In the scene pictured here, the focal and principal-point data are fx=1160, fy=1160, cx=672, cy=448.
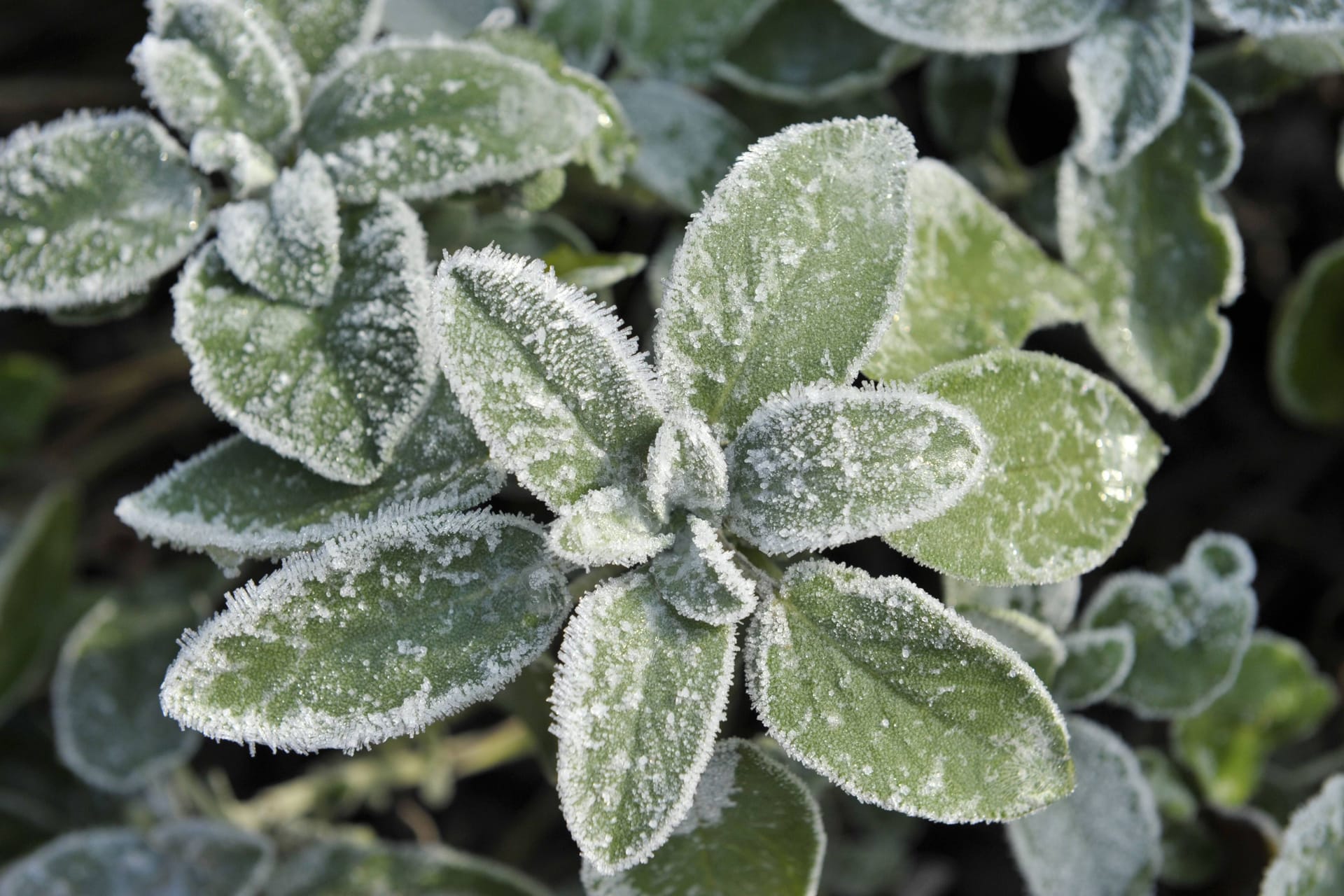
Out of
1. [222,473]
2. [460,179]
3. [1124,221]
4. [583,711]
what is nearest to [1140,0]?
[1124,221]

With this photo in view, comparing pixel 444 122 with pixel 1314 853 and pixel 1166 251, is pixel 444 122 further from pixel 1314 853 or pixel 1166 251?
pixel 1314 853

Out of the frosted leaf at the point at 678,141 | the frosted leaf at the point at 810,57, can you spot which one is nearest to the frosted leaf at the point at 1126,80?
the frosted leaf at the point at 810,57

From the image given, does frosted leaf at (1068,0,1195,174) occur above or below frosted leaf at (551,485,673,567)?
above

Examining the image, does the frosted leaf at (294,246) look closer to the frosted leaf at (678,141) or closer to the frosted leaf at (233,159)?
the frosted leaf at (233,159)

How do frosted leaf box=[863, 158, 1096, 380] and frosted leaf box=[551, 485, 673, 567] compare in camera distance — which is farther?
frosted leaf box=[863, 158, 1096, 380]

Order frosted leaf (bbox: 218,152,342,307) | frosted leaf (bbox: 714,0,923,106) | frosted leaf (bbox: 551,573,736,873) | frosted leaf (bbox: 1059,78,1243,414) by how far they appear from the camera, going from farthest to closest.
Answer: frosted leaf (bbox: 714,0,923,106)
frosted leaf (bbox: 1059,78,1243,414)
frosted leaf (bbox: 218,152,342,307)
frosted leaf (bbox: 551,573,736,873)

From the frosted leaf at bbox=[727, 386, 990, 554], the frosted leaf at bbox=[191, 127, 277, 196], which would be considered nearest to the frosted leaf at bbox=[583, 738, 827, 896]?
the frosted leaf at bbox=[727, 386, 990, 554]

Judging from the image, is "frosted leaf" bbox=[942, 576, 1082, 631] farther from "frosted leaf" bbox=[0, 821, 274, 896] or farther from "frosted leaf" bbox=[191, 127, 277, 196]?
"frosted leaf" bbox=[0, 821, 274, 896]
